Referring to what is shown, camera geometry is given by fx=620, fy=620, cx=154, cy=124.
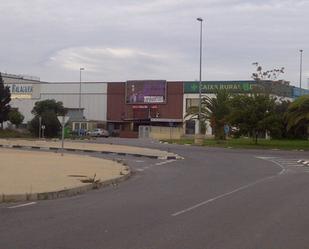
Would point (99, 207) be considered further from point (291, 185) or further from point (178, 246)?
point (291, 185)

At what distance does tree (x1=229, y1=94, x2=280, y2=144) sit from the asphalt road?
1450 inches

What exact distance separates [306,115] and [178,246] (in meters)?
44.4

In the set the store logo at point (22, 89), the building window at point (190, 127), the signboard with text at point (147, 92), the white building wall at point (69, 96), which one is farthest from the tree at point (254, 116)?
the store logo at point (22, 89)

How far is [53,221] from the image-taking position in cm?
1158

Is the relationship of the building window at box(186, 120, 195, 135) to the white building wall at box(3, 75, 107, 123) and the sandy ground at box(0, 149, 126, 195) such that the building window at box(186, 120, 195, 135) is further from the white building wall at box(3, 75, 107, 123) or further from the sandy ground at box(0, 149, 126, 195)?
the sandy ground at box(0, 149, 126, 195)

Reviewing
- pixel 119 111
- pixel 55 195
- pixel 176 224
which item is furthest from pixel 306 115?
pixel 119 111

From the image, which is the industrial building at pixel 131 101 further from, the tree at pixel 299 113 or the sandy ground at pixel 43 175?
the sandy ground at pixel 43 175

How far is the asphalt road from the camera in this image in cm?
952

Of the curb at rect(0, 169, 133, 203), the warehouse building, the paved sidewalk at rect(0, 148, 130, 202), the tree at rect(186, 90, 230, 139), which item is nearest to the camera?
the curb at rect(0, 169, 133, 203)

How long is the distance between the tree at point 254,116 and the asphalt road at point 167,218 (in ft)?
121

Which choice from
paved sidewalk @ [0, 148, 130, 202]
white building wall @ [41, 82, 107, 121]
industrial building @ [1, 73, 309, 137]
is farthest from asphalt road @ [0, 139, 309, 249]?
white building wall @ [41, 82, 107, 121]

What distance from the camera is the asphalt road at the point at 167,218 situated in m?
9.52

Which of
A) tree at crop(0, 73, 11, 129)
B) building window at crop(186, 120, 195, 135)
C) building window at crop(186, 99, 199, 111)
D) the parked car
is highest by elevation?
building window at crop(186, 99, 199, 111)

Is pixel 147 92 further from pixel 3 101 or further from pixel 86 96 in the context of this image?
pixel 3 101
